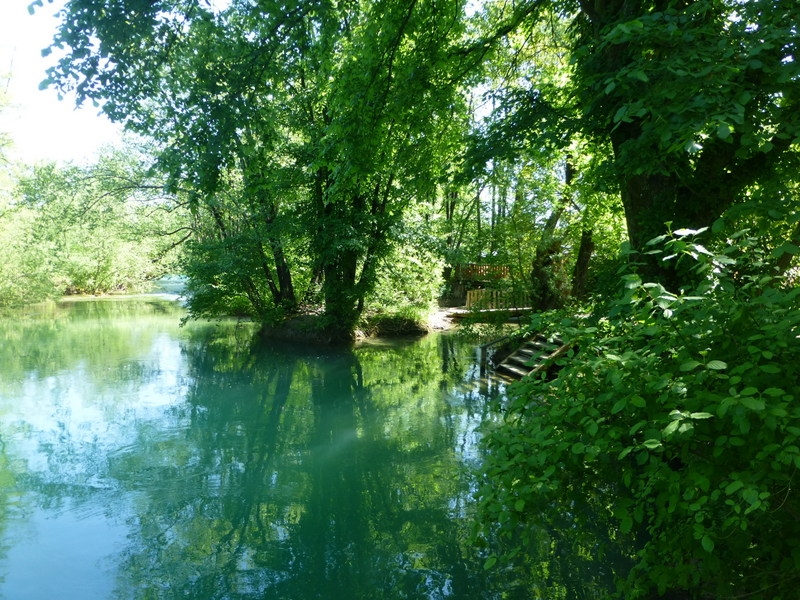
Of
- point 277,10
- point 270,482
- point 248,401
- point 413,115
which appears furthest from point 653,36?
point 248,401

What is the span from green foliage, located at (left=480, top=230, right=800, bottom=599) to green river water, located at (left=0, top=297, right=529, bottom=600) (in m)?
2.67

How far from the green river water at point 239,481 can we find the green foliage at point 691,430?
2665 millimetres

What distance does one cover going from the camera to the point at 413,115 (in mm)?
8641

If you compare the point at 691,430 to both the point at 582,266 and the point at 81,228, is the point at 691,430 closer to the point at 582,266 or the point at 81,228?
the point at 582,266

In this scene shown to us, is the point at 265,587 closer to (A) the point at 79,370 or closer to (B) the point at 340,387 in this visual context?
(B) the point at 340,387

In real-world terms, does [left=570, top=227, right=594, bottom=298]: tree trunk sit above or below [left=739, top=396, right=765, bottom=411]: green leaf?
above

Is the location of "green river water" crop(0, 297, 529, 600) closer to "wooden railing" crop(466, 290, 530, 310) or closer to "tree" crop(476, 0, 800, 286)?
"wooden railing" crop(466, 290, 530, 310)

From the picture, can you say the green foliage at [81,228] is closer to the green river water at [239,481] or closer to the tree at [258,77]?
the green river water at [239,481]

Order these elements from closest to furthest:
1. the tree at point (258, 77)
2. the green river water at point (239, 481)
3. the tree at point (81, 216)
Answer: the green river water at point (239, 481)
the tree at point (258, 77)
the tree at point (81, 216)

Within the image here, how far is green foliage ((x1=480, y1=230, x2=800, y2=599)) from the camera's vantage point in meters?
2.32

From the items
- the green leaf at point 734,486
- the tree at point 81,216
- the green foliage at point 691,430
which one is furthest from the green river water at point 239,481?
the tree at point 81,216

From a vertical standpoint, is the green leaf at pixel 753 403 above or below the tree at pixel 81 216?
below

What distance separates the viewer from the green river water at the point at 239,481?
5492 mm

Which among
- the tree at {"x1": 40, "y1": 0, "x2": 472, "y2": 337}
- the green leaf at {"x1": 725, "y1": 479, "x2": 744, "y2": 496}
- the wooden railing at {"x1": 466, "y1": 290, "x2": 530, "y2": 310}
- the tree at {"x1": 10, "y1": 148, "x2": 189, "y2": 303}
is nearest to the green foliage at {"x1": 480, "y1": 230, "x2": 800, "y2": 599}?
the green leaf at {"x1": 725, "y1": 479, "x2": 744, "y2": 496}
